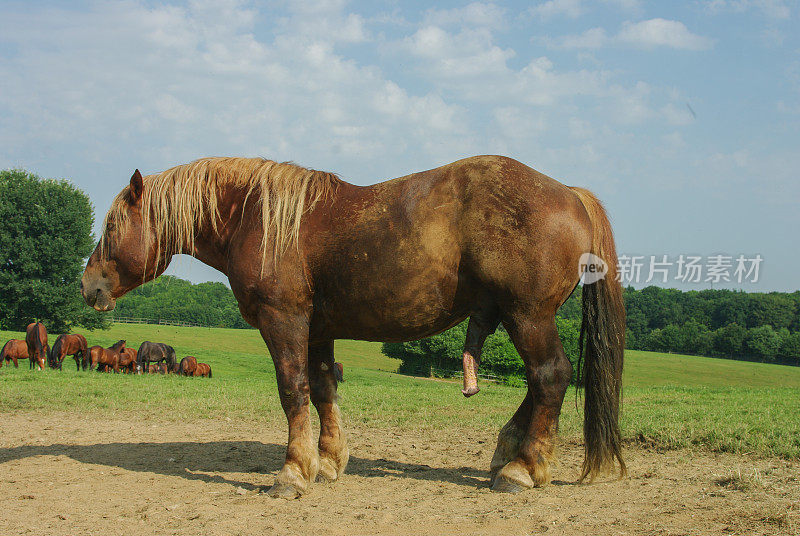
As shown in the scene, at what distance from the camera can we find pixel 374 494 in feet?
14.1

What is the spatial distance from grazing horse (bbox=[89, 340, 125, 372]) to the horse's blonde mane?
1974 cm

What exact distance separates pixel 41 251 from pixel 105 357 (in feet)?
72.7

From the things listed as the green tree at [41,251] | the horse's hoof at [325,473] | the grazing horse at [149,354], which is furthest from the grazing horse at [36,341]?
the green tree at [41,251]

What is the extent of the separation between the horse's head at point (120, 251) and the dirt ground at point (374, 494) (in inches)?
64.7

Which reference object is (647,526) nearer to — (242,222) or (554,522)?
(554,522)

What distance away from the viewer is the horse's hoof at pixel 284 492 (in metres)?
4.21

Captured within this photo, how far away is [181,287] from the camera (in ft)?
251

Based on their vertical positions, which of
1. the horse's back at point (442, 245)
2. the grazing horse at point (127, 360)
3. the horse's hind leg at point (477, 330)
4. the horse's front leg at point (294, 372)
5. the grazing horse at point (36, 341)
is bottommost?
the grazing horse at point (127, 360)

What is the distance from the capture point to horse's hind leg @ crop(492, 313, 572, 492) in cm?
410

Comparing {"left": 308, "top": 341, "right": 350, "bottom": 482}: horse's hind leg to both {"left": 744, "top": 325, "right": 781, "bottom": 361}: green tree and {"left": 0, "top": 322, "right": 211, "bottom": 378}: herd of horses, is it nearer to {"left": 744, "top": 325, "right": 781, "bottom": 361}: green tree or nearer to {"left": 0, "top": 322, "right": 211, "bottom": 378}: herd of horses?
{"left": 0, "top": 322, "right": 211, "bottom": 378}: herd of horses

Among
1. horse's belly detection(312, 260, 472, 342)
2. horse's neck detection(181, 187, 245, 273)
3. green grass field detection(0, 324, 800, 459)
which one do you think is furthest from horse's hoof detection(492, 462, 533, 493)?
horse's neck detection(181, 187, 245, 273)

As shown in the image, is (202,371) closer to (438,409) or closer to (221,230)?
(438,409)

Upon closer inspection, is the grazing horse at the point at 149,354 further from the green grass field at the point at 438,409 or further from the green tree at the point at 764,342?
the green tree at the point at 764,342

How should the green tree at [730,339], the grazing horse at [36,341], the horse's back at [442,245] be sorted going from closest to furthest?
the horse's back at [442,245] < the grazing horse at [36,341] < the green tree at [730,339]
